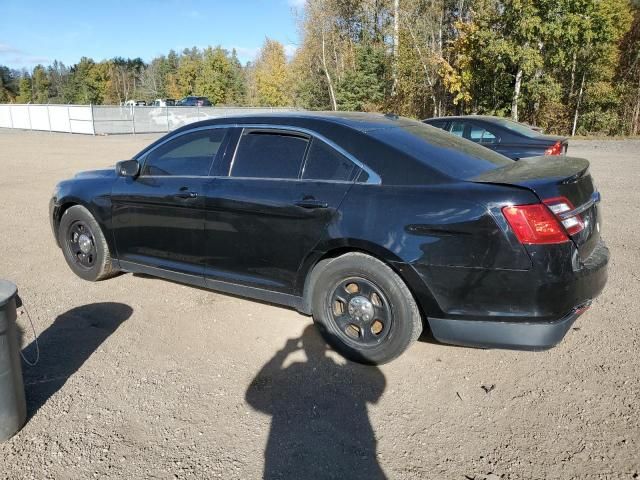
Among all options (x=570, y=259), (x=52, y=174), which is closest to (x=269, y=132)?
(x=570, y=259)

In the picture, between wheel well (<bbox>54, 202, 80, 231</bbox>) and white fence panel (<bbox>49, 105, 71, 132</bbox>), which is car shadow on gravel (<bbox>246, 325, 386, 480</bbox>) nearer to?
wheel well (<bbox>54, 202, 80, 231</bbox>)

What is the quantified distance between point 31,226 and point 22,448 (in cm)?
580

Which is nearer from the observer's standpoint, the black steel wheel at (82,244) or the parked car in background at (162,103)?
the black steel wheel at (82,244)

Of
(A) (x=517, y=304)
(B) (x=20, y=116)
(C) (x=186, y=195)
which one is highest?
(C) (x=186, y=195)

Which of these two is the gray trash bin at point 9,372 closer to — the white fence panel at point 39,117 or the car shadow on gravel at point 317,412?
the car shadow on gravel at point 317,412

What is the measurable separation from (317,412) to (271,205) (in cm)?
148

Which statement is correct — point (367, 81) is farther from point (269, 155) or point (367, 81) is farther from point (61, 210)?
point (269, 155)

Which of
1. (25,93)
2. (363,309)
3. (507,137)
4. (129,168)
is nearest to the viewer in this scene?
(363,309)

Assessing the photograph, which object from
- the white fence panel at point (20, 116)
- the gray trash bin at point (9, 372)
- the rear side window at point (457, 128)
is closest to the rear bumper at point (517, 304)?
the gray trash bin at point (9, 372)

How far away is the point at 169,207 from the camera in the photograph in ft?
14.3

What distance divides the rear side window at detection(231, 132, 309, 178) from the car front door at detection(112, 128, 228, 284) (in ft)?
0.91

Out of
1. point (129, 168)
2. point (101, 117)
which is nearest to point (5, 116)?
point (101, 117)

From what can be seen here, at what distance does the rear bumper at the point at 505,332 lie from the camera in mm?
3033

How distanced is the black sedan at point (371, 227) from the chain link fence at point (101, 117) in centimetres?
2444
